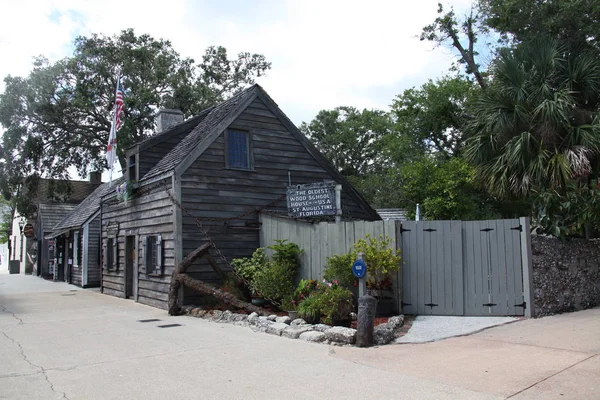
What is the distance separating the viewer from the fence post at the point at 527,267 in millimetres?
9836

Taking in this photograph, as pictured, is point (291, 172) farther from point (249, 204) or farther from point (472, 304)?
point (472, 304)

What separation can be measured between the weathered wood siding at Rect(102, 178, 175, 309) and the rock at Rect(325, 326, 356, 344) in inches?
238

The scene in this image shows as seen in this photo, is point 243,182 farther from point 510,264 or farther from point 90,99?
point 90,99

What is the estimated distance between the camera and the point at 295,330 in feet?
29.6

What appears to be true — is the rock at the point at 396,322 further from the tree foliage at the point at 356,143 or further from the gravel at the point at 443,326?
the tree foliage at the point at 356,143

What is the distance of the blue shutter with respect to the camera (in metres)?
14.2

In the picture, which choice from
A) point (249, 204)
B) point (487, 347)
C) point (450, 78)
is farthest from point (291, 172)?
point (450, 78)

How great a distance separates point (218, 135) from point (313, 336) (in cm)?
728

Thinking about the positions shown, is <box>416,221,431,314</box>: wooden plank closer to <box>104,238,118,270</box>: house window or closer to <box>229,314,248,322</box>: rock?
<box>229,314,248,322</box>: rock

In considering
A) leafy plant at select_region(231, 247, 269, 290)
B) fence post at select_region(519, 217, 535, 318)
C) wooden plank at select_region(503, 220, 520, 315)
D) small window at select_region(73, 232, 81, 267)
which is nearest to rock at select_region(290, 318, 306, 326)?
leafy plant at select_region(231, 247, 269, 290)

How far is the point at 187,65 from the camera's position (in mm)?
34812

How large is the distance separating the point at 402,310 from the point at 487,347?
2.91 m

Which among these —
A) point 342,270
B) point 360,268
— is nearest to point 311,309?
point 342,270

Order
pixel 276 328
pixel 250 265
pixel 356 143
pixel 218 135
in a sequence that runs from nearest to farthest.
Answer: pixel 276 328 < pixel 250 265 < pixel 218 135 < pixel 356 143
